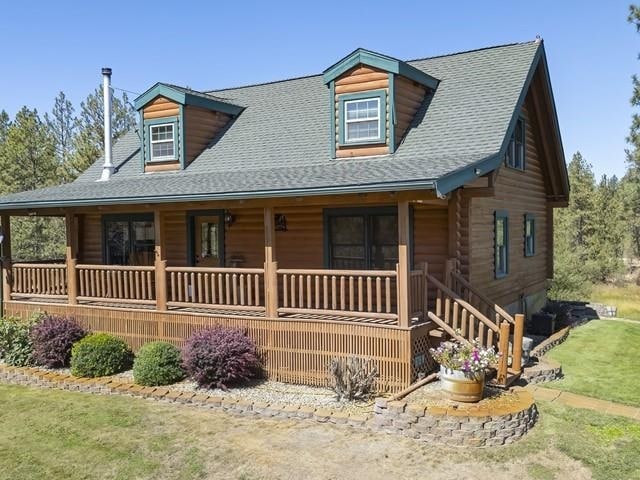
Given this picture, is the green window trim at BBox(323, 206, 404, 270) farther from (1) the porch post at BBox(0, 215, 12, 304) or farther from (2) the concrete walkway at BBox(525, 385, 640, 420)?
(1) the porch post at BBox(0, 215, 12, 304)

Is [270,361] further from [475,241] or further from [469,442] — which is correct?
[475,241]

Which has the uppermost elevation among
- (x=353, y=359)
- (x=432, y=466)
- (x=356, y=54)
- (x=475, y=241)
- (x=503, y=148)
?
(x=356, y=54)

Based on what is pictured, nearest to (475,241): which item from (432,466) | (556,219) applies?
(432,466)

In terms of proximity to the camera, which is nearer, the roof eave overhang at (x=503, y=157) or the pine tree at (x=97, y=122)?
the roof eave overhang at (x=503, y=157)

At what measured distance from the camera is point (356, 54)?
473 inches

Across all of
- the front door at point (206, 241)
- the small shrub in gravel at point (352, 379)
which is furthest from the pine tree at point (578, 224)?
the small shrub in gravel at point (352, 379)

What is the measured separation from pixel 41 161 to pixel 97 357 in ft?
79.8

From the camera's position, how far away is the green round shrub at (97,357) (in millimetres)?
10547

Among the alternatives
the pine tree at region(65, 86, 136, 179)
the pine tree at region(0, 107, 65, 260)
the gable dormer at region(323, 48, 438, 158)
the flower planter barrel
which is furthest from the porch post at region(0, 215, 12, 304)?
the pine tree at region(0, 107, 65, 260)

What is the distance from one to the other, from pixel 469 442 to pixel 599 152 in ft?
168

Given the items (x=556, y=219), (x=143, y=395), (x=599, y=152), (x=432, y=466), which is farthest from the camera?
(x=599, y=152)

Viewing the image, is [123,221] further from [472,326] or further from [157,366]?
[472,326]

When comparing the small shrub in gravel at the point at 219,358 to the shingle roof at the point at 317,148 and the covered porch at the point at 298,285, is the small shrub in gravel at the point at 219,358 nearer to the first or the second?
the covered porch at the point at 298,285

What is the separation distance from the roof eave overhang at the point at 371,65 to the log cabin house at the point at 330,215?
0.05 meters
